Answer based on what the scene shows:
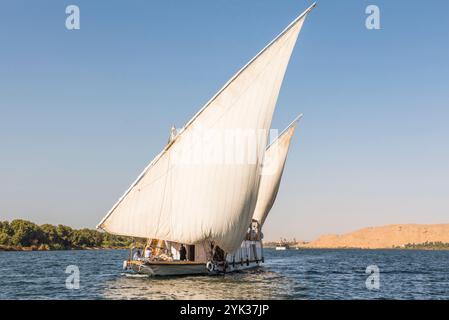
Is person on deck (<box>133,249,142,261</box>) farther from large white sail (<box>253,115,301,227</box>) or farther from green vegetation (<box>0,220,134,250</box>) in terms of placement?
green vegetation (<box>0,220,134,250</box>)

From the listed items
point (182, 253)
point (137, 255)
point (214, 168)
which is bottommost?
point (182, 253)

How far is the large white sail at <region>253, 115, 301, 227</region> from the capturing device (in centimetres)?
6675

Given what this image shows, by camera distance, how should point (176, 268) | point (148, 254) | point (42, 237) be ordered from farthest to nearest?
point (42, 237) → point (148, 254) → point (176, 268)

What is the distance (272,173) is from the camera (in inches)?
2650

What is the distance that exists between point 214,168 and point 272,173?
27.6 m

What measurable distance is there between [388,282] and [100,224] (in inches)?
1087

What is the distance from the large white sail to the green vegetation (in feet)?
311

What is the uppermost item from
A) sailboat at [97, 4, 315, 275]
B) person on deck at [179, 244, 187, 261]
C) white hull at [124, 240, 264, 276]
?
sailboat at [97, 4, 315, 275]

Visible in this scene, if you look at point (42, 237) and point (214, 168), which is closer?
point (214, 168)

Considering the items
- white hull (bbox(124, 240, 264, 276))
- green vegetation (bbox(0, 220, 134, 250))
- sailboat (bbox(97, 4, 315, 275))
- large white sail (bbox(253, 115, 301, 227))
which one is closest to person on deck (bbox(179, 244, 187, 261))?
white hull (bbox(124, 240, 264, 276))

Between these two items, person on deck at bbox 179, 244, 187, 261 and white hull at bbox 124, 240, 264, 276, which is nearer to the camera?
white hull at bbox 124, 240, 264, 276

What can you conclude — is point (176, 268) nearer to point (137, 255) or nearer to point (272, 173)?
point (137, 255)

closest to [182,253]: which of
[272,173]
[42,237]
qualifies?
[272,173]
